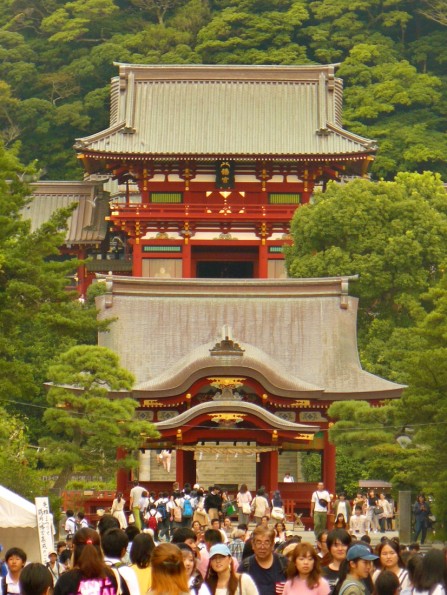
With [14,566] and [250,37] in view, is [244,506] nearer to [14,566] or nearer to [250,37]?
[14,566]

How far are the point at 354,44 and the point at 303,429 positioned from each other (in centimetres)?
3482

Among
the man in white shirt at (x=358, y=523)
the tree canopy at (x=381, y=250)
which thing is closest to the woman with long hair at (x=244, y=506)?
the man in white shirt at (x=358, y=523)

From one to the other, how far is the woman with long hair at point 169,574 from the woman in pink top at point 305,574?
1.50 metres

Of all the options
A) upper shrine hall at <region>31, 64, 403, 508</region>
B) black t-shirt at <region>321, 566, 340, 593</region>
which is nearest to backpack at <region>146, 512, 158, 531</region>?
upper shrine hall at <region>31, 64, 403, 508</region>

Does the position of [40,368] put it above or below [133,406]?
below

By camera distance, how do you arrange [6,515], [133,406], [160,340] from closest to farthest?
[6,515], [133,406], [160,340]

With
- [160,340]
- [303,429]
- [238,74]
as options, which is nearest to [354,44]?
[238,74]

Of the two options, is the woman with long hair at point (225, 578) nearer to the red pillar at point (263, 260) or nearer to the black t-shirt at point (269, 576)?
the black t-shirt at point (269, 576)

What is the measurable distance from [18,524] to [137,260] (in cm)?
3346

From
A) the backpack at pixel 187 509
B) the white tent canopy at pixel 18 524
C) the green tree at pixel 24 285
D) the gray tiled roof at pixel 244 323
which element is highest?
the white tent canopy at pixel 18 524

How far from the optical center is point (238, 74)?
180 ft

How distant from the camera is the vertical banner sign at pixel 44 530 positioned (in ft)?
55.3

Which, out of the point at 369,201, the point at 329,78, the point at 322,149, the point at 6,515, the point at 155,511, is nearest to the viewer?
the point at 6,515

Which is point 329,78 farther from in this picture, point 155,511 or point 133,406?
point 155,511
